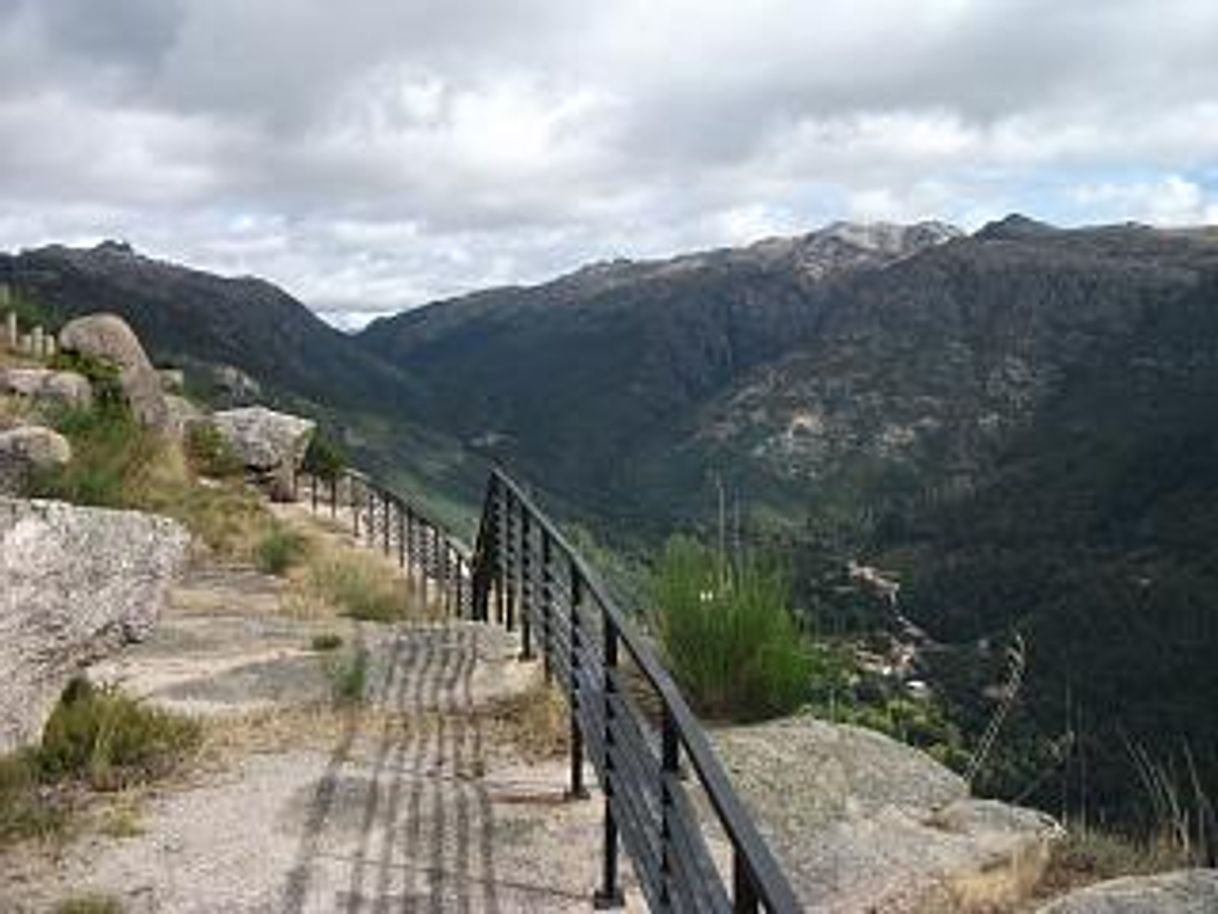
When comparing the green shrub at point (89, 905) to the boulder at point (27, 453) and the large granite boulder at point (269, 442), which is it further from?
the large granite boulder at point (269, 442)

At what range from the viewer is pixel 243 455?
35.1m

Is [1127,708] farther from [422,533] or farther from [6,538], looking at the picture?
[6,538]

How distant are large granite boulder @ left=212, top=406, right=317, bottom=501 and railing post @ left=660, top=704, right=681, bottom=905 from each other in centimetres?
2961

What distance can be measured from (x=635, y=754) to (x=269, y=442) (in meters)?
30.2

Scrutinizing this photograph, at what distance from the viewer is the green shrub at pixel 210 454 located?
33.0 metres

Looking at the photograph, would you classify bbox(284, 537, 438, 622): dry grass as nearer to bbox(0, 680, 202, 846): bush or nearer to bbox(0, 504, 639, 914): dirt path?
bbox(0, 504, 639, 914): dirt path

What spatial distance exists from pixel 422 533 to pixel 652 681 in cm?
1533

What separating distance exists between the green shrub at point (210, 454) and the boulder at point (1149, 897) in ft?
89.1

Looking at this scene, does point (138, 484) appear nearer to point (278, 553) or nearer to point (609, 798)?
point (278, 553)

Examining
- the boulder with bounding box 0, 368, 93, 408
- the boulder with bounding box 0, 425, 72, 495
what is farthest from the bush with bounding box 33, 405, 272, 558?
the boulder with bounding box 0, 368, 93, 408

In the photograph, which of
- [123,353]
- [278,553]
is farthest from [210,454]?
[278,553]

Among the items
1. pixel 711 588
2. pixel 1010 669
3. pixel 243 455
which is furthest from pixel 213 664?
pixel 243 455

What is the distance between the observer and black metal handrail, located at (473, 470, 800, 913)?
4.21 metres

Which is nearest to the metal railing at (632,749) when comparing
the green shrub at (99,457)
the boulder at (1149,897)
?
the boulder at (1149,897)
